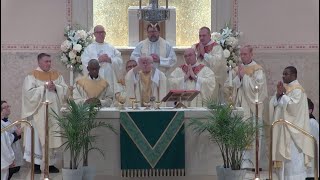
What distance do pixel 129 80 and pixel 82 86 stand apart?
667mm

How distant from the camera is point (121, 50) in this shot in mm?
12797

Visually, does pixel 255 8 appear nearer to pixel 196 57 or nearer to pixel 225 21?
pixel 225 21

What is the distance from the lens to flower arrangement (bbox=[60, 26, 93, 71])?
12.2m

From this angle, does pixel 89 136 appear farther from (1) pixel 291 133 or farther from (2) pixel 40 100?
(1) pixel 291 133

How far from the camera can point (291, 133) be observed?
1046 cm

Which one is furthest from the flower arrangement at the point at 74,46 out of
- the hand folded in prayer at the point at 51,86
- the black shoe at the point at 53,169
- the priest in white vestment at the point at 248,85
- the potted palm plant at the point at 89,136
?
the potted palm plant at the point at 89,136

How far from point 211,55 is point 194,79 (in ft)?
2.79

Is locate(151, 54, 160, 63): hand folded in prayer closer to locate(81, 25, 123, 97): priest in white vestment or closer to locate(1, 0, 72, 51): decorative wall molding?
locate(81, 25, 123, 97): priest in white vestment

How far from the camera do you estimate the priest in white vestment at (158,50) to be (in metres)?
11.8

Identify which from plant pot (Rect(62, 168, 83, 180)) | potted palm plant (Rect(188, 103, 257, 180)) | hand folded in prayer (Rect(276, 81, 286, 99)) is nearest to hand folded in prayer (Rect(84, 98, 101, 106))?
plant pot (Rect(62, 168, 83, 180))

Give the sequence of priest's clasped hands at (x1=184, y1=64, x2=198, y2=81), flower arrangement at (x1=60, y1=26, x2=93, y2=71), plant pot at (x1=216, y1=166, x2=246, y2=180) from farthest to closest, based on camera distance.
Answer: flower arrangement at (x1=60, y1=26, x2=93, y2=71) → priest's clasped hands at (x1=184, y1=64, x2=198, y2=81) → plant pot at (x1=216, y1=166, x2=246, y2=180)

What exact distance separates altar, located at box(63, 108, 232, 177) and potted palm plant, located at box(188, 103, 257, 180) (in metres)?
0.29

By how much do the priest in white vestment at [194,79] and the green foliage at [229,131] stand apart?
1.75m

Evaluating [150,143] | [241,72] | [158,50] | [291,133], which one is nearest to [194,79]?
[241,72]
